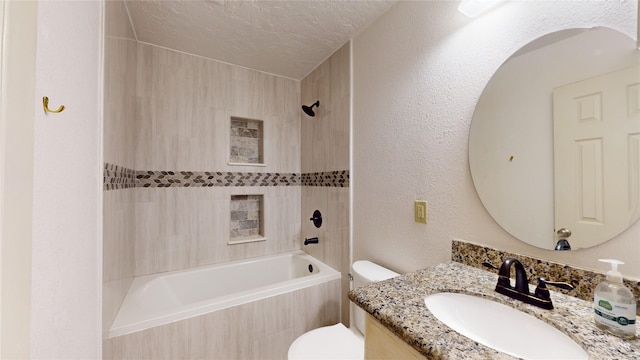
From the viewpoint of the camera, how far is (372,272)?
141 centimetres

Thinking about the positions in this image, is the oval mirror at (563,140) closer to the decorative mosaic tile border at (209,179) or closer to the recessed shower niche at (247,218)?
the decorative mosaic tile border at (209,179)

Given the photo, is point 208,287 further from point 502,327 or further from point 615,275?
point 615,275

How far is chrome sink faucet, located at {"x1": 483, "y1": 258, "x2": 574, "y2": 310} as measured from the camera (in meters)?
0.71

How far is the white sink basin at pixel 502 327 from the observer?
623 mm

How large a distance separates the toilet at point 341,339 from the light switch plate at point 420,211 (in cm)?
36

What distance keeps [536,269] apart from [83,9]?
186 cm

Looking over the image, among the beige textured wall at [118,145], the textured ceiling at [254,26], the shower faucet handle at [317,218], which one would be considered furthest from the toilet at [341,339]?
the textured ceiling at [254,26]

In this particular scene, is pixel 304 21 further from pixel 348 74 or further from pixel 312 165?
pixel 312 165

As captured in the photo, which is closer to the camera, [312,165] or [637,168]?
[637,168]

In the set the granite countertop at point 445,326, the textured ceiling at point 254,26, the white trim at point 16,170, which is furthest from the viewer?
the textured ceiling at point 254,26

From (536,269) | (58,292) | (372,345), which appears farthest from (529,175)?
(58,292)

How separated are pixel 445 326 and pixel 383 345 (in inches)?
7.2

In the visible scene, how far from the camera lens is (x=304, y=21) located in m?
1.60

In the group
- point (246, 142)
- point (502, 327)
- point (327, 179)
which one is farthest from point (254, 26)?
point (502, 327)
